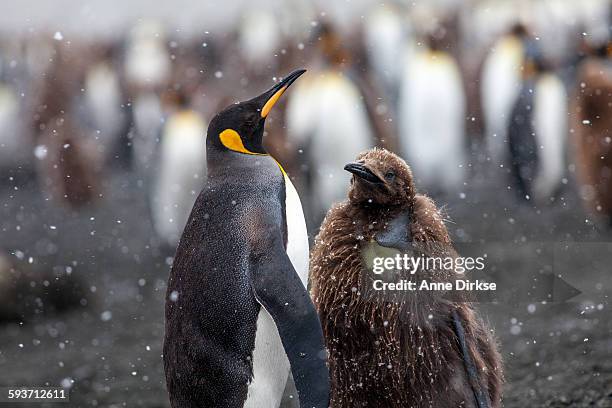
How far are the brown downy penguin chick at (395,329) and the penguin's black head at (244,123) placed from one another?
0.45 feet

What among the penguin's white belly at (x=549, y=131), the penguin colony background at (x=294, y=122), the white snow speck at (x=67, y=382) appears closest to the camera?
the white snow speck at (x=67, y=382)

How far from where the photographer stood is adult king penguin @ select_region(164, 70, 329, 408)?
98 centimetres

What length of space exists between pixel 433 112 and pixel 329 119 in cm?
35

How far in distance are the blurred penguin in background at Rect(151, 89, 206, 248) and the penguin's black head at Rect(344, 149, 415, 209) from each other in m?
1.24

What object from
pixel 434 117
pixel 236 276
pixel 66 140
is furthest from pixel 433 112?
pixel 236 276

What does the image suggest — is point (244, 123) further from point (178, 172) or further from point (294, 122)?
point (178, 172)

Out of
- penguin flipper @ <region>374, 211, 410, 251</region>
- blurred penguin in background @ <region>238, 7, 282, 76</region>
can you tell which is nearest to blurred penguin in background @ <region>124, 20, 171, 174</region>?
blurred penguin in background @ <region>238, 7, 282, 76</region>

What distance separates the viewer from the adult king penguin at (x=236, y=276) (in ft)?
3.21

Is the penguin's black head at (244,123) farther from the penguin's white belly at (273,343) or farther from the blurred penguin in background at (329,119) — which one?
the blurred penguin in background at (329,119)

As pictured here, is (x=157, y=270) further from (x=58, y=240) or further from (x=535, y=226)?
(x=535, y=226)

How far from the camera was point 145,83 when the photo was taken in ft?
7.31

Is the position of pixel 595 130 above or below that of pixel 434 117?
below

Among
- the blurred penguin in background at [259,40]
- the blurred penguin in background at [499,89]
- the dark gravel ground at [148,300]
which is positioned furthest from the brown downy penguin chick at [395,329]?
the blurred penguin in background at [499,89]

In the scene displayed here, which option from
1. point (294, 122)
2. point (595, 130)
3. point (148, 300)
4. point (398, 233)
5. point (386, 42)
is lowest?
point (398, 233)
